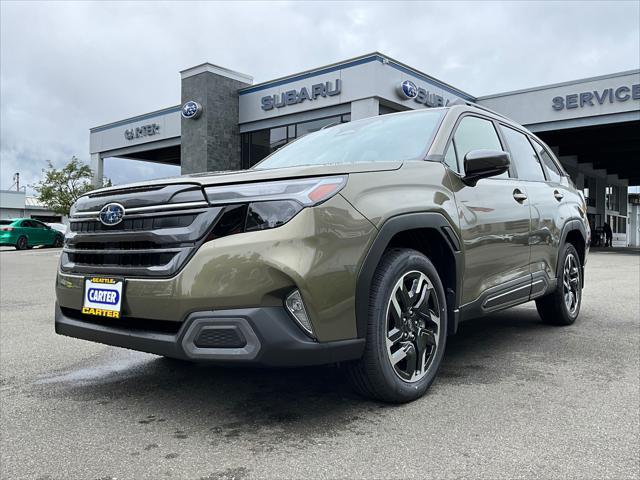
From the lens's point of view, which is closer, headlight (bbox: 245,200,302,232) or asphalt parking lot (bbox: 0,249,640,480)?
asphalt parking lot (bbox: 0,249,640,480)

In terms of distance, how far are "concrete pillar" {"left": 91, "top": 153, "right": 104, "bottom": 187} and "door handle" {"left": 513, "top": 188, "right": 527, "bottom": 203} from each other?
33.6 metres

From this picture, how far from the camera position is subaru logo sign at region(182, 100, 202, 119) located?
23531 mm

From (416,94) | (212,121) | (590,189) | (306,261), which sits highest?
(416,94)

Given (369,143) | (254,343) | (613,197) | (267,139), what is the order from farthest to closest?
(613,197)
(267,139)
(369,143)
(254,343)

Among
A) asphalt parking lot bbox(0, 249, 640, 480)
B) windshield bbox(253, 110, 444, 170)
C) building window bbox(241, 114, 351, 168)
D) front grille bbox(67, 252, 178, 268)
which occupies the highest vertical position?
building window bbox(241, 114, 351, 168)

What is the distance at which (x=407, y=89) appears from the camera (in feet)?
64.4

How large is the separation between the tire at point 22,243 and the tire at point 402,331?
84.6 ft

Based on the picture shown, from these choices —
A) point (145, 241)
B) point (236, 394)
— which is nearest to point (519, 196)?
point (236, 394)

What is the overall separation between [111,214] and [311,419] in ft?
4.63

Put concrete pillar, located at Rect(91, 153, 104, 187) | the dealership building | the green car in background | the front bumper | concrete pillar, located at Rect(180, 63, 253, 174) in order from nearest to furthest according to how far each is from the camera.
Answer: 1. the front bumper
2. the dealership building
3. concrete pillar, located at Rect(180, 63, 253, 174)
4. the green car in background
5. concrete pillar, located at Rect(91, 153, 104, 187)

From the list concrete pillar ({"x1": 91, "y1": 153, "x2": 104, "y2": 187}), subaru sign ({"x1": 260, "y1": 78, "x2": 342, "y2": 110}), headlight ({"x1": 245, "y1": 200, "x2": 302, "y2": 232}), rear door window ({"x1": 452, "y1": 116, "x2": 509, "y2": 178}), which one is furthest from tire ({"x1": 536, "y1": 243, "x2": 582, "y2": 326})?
concrete pillar ({"x1": 91, "y1": 153, "x2": 104, "y2": 187})

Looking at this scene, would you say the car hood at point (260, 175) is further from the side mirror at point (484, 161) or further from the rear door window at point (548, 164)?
the rear door window at point (548, 164)

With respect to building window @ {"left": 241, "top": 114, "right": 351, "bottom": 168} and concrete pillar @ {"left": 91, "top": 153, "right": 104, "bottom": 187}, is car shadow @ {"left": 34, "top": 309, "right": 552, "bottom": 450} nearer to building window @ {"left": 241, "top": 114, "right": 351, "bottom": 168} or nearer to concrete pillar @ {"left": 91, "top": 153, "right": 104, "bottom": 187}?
building window @ {"left": 241, "top": 114, "right": 351, "bottom": 168}

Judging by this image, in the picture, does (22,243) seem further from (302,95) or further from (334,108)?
(334,108)
